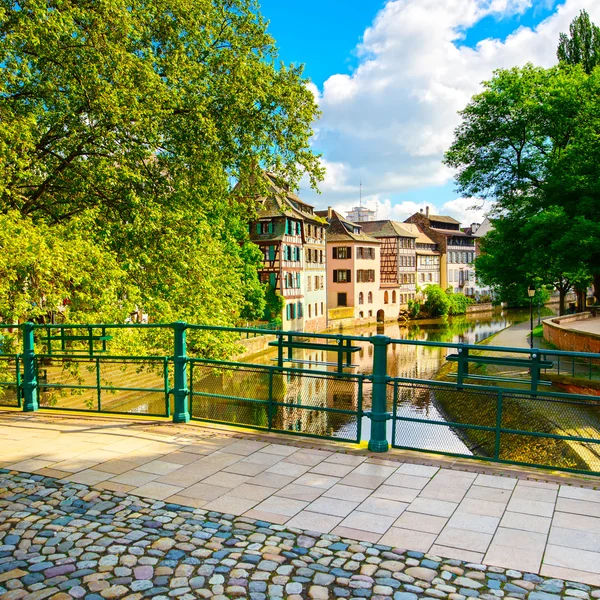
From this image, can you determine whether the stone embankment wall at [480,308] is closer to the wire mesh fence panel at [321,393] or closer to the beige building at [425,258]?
the beige building at [425,258]

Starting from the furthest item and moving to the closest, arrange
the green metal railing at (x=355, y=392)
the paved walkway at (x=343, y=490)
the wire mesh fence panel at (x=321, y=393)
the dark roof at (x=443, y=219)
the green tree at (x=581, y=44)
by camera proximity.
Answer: the dark roof at (x=443, y=219) → the green tree at (x=581, y=44) → the wire mesh fence panel at (x=321, y=393) → the green metal railing at (x=355, y=392) → the paved walkway at (x=343, y=490)

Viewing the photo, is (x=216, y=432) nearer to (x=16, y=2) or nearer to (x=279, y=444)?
(x=279, y=444)

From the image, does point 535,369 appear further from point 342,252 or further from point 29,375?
point 342,252

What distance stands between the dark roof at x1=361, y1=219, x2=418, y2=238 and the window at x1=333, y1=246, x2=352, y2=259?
35.5 feet

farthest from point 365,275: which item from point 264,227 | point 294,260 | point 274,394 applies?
point 274,394

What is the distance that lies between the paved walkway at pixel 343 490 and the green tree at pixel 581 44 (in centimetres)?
3466

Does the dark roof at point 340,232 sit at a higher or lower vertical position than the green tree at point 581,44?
lower

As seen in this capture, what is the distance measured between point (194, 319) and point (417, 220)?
71172 millimetres

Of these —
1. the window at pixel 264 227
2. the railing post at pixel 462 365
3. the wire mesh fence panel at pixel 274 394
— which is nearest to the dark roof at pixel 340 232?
the window at pixel 264 227

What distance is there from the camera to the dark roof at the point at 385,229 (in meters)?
69.3

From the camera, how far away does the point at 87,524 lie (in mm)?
4879

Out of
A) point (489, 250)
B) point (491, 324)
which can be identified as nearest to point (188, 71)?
point (489, 250)

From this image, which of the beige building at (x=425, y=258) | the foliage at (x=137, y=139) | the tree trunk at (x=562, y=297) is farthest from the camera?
the beige building at (x=425, y=258)

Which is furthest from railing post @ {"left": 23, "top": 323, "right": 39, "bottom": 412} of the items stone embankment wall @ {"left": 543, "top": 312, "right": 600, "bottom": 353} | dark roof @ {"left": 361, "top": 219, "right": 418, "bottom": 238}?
dark roof @ {"left": 361, "top": 219, "right": 418, "bottom": 238}
